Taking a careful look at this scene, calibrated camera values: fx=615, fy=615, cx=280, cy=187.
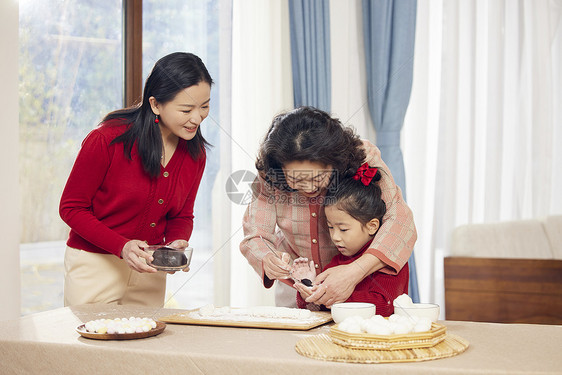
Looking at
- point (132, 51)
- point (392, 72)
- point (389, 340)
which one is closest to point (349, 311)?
point (389, 340)

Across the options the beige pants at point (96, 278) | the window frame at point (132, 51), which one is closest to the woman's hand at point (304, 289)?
the beige pants at point (96, 278)

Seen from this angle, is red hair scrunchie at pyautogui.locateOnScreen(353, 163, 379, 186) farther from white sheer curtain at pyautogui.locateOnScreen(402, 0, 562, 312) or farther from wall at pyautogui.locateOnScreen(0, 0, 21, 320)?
white sheer curtain at pyautogui.locateOnScreen(402, 0, 562, 312)

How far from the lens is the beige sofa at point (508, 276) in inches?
121

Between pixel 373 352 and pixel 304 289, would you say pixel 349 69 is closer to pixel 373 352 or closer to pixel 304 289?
pixel 304 289

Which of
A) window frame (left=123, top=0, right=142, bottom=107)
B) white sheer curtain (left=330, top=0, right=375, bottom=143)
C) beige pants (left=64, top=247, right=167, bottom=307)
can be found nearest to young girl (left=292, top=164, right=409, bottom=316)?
beige pants (left=64, top=247, right=167, bottom=307)

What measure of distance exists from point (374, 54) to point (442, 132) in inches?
24.1

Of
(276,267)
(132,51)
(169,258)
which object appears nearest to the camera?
(169,258)

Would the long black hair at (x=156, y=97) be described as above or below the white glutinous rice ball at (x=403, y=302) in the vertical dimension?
above

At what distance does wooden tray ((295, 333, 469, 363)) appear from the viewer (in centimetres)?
116

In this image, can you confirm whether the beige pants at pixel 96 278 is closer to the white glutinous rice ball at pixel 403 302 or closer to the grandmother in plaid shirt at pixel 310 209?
the grandmother in plaid shirt at pixel 310 209

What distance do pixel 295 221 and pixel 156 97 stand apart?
0.56 meters

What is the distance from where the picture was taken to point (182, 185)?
1.99 metres

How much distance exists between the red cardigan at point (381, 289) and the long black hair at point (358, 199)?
0.36 ft

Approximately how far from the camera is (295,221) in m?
1.86
